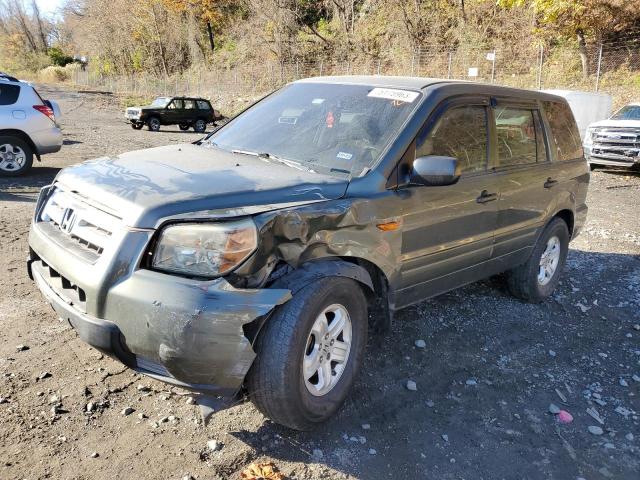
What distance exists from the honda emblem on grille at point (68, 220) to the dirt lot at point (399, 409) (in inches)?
37.2

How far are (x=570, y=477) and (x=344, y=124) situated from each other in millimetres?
2484

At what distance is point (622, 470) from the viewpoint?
303 centimetres

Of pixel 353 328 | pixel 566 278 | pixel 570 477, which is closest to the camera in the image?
pixel 570 477

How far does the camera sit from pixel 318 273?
115 inches

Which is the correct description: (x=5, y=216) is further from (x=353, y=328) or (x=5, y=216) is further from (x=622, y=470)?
(x=622, y=470)

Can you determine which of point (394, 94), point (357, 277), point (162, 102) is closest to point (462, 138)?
point (394, 94)

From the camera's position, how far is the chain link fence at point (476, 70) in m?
22.6

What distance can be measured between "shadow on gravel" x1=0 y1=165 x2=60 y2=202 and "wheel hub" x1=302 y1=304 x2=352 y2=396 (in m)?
6.86

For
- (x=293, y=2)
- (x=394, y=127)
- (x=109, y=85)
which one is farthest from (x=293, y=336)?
(x=109, y=85)

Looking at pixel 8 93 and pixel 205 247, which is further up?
pixel 8 93

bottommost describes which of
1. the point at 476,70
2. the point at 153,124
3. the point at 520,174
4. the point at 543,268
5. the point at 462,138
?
the point at 153,124

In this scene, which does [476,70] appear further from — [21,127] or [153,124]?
[21,127]

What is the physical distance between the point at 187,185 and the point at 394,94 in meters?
1.65

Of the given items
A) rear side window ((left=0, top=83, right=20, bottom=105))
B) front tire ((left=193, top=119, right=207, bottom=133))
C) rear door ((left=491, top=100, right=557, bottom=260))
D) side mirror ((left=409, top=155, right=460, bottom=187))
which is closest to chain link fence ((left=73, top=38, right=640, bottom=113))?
front tire ((left=193, top=119, right=207, bottom=133))
